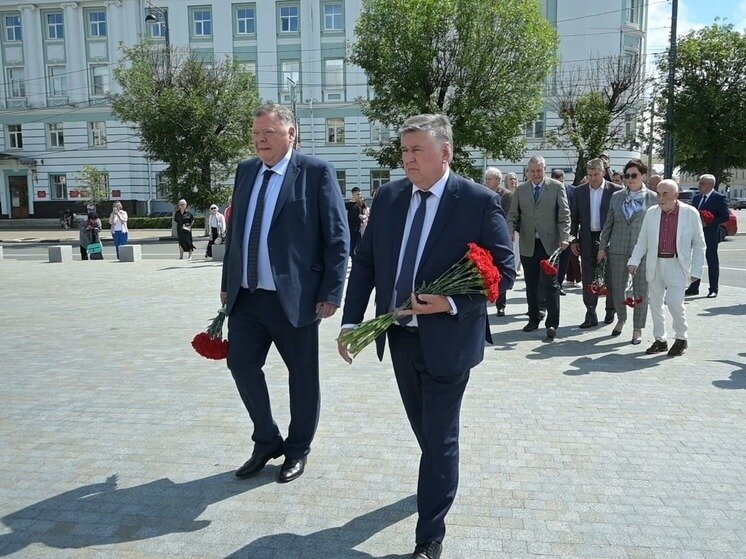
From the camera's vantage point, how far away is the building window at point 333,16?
4147 cm

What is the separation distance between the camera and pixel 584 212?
27.4ft

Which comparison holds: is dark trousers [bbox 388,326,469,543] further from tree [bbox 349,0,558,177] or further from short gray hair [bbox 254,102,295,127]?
tree [bbox 349,0,558,177]

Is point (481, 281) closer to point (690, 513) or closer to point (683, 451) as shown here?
point (690, 513)

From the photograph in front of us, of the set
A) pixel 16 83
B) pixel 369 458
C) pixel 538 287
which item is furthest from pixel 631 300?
pixel 16 83

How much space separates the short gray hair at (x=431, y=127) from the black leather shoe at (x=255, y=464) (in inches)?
82.7

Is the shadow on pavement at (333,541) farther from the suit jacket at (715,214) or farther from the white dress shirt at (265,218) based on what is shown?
the suit jacket at (715,214)

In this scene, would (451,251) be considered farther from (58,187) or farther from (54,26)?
(54,26)

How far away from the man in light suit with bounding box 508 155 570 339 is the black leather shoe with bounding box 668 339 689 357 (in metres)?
1.26

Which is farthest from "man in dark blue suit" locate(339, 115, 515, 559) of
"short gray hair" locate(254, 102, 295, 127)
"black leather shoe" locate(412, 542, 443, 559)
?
"short gray hair" locate(254, 102, 295, 127)

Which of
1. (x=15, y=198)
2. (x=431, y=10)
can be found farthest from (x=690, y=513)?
(x=15, y=198)

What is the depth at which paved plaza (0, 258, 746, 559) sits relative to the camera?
3.22 meters

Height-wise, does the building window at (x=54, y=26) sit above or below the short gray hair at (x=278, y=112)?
above

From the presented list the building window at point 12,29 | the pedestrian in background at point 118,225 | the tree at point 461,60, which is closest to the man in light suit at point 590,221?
the pedestrian in background at point 118,225

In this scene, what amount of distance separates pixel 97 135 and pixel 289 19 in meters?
14.5
